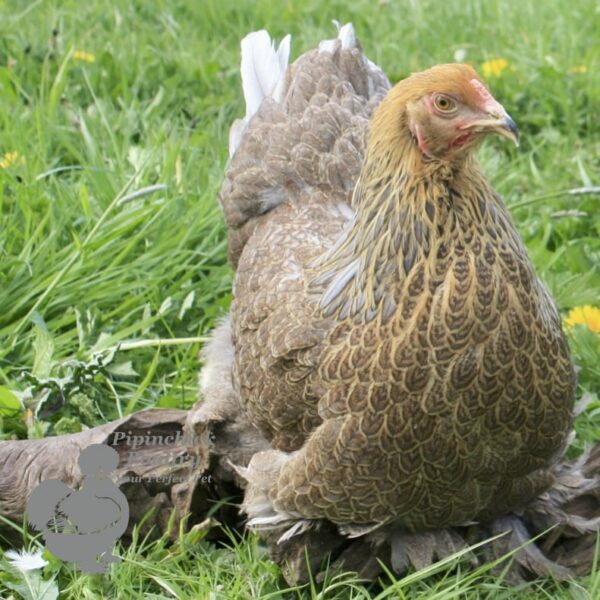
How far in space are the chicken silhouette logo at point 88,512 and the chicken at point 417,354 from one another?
370 mm

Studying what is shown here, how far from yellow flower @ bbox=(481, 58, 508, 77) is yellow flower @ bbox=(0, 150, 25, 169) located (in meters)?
2.29

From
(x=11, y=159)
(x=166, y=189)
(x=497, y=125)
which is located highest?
(x=497, y=125)

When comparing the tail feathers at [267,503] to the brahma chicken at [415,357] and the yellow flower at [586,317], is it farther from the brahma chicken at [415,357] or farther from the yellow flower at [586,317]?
the yellow flower at [586,317]

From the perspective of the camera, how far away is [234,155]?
3715mm

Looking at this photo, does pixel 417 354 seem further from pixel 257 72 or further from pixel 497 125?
pixel 257 72

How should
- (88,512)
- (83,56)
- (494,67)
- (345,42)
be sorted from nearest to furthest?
(88,512) → (345,42) → (83,56) → (494,67)

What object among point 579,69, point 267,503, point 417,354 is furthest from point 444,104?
point 579,69

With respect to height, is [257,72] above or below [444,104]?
A: below

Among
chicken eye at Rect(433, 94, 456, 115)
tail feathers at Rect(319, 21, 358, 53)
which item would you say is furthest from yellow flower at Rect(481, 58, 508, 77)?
chicken eye at Rect(433, 94, 456, 115)

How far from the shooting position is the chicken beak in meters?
2.47

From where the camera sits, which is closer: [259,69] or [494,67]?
[259,69]

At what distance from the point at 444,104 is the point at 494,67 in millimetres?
3005

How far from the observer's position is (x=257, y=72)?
390cm

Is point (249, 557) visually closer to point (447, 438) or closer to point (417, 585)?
point (417, 585)
